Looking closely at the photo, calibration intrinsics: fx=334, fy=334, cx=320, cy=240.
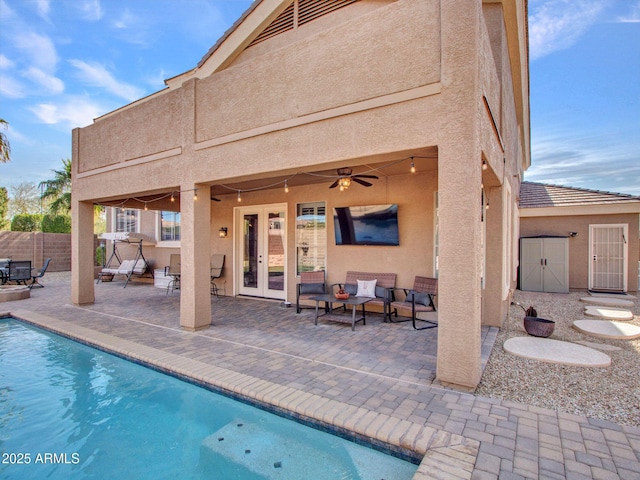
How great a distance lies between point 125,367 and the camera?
5129 mm

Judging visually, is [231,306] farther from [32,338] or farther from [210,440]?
[210,440]

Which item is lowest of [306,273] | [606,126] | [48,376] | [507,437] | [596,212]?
[48,376]

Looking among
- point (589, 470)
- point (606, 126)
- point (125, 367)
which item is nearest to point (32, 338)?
point (125, 367)

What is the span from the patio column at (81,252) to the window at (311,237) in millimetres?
5544

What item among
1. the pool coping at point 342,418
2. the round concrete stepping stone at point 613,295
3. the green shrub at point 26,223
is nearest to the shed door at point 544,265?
the round concrete stepping stone at point 613,295

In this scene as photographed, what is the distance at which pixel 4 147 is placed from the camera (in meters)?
16.2

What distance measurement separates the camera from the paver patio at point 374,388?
267cm

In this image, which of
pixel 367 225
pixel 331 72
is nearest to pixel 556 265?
pixel 367 225

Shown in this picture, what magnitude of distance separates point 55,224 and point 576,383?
27335mm

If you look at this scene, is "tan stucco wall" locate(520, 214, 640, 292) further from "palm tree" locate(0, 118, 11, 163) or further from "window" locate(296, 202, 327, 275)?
"palm tree" locate(0, 118, 11, 163)

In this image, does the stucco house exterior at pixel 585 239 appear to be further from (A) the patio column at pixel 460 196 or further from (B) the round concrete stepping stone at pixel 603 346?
(A) the patio column at pixel 460 196

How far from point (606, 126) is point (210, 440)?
3345 cm

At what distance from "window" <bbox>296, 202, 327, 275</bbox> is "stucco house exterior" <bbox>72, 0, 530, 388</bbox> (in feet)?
0.13

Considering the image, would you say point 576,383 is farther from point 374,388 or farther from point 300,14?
point 300,14
